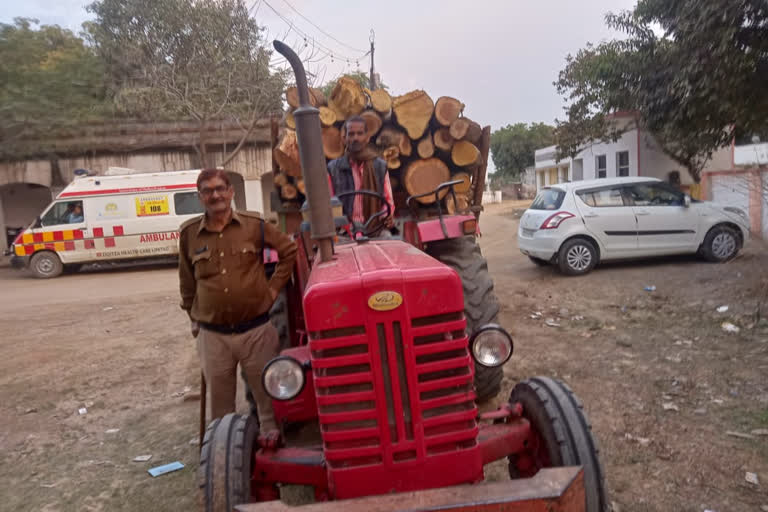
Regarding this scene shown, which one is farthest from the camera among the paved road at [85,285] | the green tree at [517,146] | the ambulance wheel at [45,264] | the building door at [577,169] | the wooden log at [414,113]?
the green tree at [517,146]

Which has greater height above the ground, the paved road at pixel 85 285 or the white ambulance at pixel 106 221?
the white ambulance at pixel 106 221

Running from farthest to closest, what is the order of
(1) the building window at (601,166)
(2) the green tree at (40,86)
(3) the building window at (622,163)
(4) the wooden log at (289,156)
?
1. (1) the building window at (601,166)
2. (2) the green tree at (40,86)
3. (3) the building window at (622,163)
4. (4) the wooden log at (289,156)

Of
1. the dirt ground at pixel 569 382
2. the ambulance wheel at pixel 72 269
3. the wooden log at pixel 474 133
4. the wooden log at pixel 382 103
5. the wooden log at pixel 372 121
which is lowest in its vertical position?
the dirt ground at pixel 569 382

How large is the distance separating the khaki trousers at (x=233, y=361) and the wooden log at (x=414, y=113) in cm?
253

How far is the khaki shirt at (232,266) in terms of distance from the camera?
3.28 m

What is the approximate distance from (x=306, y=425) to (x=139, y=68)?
828 inches

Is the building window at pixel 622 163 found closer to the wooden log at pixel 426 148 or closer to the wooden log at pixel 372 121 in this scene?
the wooden log at pixel 426 148

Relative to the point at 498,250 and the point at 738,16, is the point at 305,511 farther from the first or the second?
the point at 498,250

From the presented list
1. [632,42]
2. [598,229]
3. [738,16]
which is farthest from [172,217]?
[738,16]

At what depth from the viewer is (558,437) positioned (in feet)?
7.92

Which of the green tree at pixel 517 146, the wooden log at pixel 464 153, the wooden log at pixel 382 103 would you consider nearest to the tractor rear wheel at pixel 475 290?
the wooden log at pixel 464 153

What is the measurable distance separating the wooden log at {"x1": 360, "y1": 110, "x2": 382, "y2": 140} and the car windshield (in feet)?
16.1

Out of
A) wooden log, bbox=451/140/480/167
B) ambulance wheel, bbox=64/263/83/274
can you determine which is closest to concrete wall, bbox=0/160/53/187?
ambulance wheel, bbox=64/263/83/274

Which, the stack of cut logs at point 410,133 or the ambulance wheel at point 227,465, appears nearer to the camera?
the ambulance wheel at point 227,465
